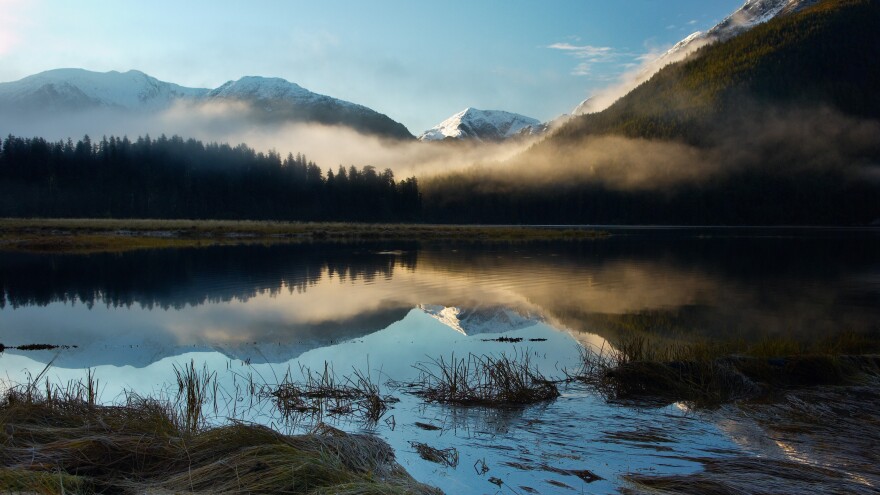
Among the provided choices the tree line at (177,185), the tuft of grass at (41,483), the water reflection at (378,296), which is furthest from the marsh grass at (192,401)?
the tree line at (177,185)

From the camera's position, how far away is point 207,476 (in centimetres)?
596

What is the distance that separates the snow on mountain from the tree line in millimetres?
112067

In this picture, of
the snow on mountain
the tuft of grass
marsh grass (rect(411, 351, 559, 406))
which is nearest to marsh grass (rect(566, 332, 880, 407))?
marsh grass (rect(411, 351, 559, 406))

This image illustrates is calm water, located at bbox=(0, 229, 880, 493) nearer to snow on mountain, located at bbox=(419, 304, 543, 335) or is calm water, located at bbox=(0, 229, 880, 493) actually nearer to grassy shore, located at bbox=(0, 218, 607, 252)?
snow on mountain, located at bbox=(419, 304, 543, 335)

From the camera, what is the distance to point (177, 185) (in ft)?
413

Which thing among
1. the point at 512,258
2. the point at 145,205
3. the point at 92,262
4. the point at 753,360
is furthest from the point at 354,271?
the point at 145,205

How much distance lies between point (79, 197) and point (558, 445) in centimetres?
13115

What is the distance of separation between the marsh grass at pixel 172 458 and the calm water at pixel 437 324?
124cm

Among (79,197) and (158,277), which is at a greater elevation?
(79,197)

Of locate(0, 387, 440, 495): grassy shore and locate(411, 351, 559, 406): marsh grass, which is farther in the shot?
locate(411, 351, 559, 406): marsh grass

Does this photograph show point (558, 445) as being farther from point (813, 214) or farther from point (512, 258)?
point (813, 214)

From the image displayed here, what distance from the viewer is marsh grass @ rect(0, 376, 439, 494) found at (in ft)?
18.5

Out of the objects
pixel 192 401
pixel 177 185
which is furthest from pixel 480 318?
pixel 177 185

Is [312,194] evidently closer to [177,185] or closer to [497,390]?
[177,185]
